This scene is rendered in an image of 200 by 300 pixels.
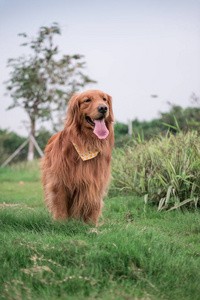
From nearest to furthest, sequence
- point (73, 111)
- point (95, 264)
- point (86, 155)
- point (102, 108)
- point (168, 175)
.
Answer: point (95, 264)
point (102, 108)
point (86, 155)
point (73, 111)
point (168, 175)

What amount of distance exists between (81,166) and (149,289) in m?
1.46

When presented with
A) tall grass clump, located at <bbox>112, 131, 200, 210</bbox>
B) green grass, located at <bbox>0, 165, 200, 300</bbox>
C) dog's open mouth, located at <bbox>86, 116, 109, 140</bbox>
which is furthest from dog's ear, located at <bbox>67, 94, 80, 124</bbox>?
tall grass clump, located at <bbox>112, 131, 200, 210</bbox>

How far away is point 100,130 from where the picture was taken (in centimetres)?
310

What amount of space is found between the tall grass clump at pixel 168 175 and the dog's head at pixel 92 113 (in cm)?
148

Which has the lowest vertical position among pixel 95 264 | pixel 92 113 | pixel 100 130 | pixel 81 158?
pixel 95 264

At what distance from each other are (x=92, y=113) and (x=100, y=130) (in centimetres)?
19

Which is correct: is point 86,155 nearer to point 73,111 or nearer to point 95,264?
point 73,111

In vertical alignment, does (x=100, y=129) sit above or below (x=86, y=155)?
above

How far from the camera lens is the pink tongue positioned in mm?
3094

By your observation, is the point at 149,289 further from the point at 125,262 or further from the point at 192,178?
the point at 192,178

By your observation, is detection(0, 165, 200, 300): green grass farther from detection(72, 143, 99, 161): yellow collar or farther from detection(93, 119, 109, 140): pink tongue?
detection(93, 119, 109, 140): pink tongue

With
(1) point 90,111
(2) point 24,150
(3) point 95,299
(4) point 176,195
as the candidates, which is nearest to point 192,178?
(4) point 176,195

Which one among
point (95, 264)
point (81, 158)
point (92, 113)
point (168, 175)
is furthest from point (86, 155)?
point (168, 175)

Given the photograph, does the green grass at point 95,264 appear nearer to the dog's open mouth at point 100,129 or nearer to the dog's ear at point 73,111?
the dog's open mouth at point 100,129
